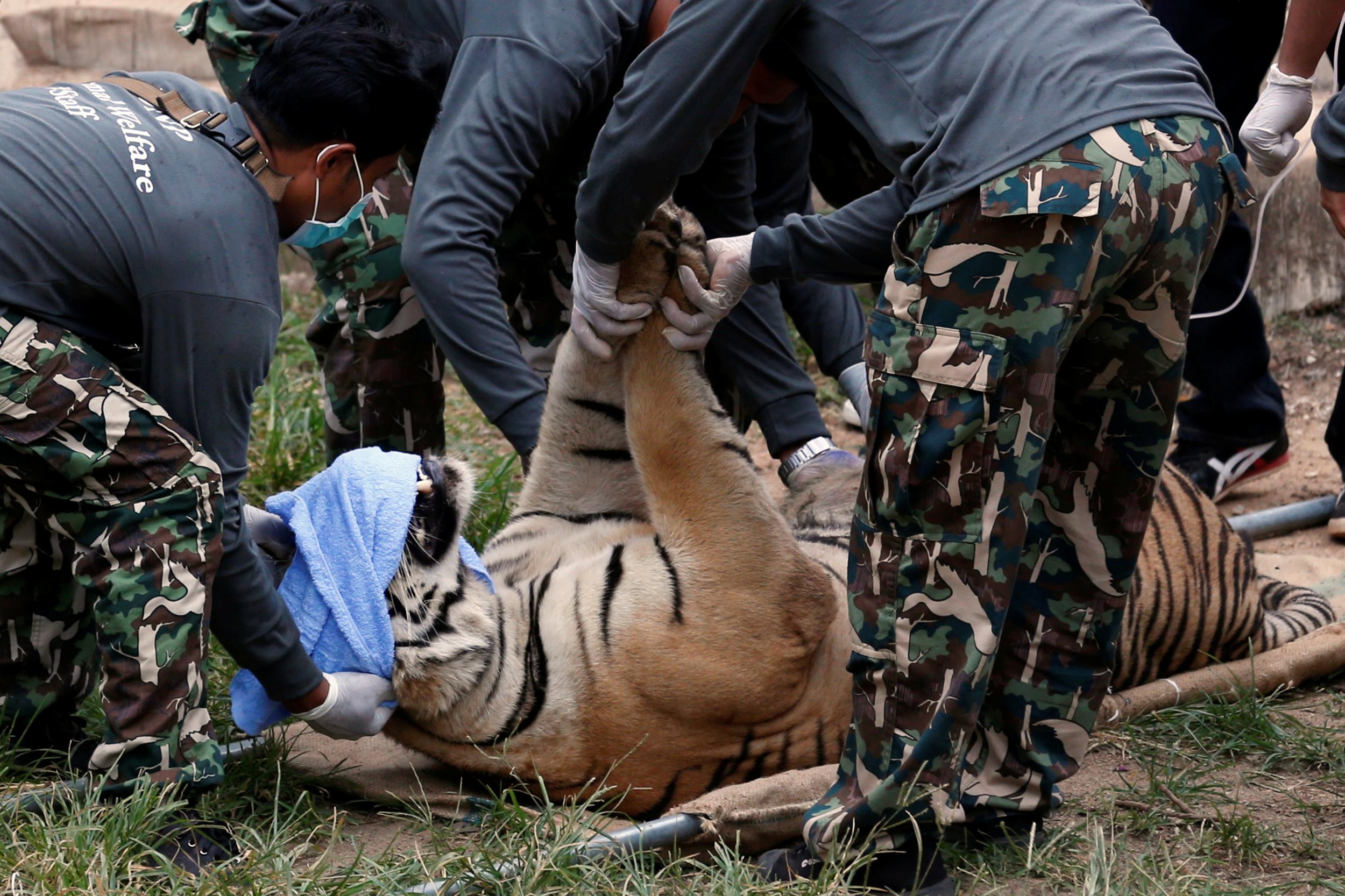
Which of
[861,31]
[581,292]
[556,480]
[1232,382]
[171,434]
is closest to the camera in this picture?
[861,31]

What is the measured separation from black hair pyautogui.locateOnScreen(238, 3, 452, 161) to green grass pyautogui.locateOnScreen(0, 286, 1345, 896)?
1.28 m

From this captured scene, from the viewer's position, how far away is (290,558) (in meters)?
2.93

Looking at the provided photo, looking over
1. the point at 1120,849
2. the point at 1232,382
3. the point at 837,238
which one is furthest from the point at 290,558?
the point at 1232,382

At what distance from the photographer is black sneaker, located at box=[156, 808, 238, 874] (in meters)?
2.43

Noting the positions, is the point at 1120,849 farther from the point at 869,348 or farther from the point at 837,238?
the point at 837,238

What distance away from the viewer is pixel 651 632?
296cm

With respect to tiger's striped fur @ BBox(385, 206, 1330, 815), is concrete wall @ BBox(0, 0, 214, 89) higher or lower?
higher

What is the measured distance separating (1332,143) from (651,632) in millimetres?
1731

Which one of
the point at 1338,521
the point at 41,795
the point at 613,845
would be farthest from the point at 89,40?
the point at 1338,521

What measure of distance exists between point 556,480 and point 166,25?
17.4 feet

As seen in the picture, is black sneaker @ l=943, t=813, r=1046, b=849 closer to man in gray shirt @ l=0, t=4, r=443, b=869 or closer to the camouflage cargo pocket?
the camouflage cargo pocket

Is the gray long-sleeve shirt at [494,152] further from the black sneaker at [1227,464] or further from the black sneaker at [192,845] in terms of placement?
the black sneaker at [1227,464]

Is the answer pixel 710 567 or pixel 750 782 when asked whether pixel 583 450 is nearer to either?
pixel 710 567

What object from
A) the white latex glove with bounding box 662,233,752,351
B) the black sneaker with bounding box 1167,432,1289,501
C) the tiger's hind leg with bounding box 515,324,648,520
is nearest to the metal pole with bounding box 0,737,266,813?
the tiger's hind leg with bounding box 515,324,648,520
